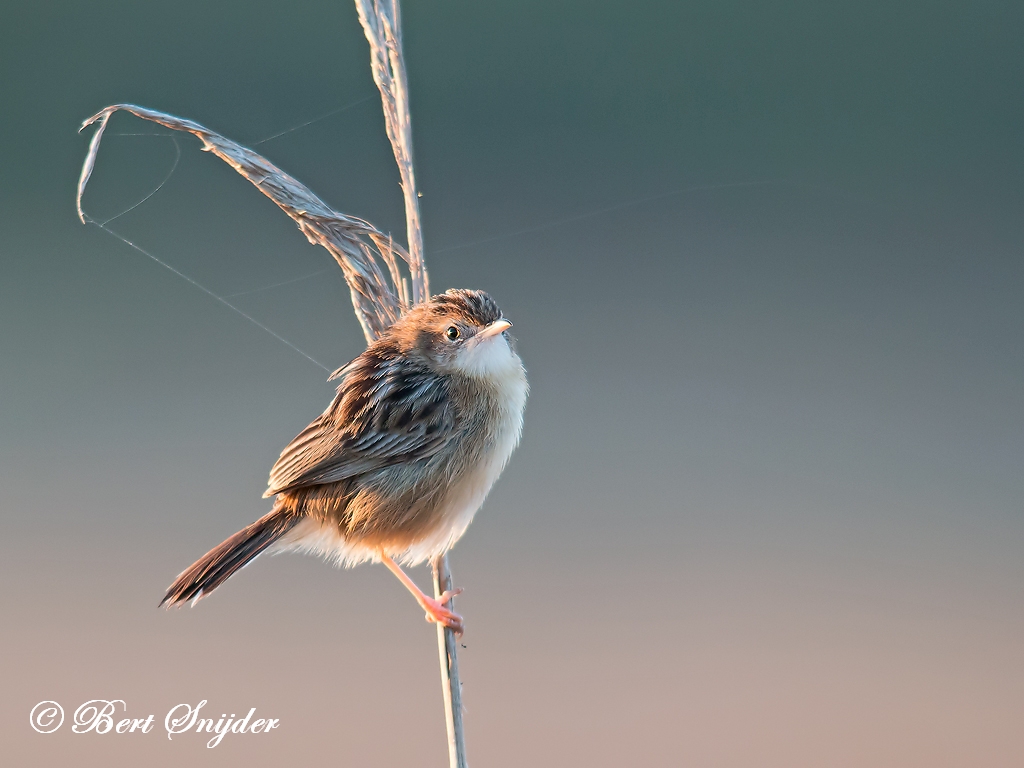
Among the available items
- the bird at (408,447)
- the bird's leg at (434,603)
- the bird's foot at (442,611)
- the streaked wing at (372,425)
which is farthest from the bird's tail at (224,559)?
the bird's foot at (442,611)

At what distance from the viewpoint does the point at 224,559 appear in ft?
8.07

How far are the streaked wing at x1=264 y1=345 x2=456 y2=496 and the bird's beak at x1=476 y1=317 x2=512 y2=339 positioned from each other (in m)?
0.24

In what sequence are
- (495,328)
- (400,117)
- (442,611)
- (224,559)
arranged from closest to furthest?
(224,559), (400,117), (495,328), (442,611)

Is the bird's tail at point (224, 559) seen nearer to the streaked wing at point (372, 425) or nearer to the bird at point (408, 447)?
the bird at point (408, 447)

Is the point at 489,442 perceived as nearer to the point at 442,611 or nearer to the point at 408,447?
the point at 408,447

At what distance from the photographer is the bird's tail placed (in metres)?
2.37

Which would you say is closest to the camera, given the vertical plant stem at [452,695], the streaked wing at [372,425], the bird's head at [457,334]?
the vertical plant stem at [452,695]

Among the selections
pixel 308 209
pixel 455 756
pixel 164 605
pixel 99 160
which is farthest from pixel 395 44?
pixel 455 756

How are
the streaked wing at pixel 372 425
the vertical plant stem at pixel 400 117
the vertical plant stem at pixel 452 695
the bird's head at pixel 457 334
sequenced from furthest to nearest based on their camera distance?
the bird's head at pixel 457 334
the streaked wing at pixel 372 425
the vertical plant stem at pixel 400 117
the vertical plant stem at pixel 452 695

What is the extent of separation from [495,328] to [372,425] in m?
0.48

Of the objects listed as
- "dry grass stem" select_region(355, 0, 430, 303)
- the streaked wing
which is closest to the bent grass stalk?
"dry grass stem" select_region(355, 0, 430, 303)

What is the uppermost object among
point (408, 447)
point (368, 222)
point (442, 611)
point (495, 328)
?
point (368, 222)

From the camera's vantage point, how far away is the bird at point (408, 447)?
2.75m

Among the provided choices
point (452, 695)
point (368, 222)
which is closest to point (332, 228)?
point (368, 222)
